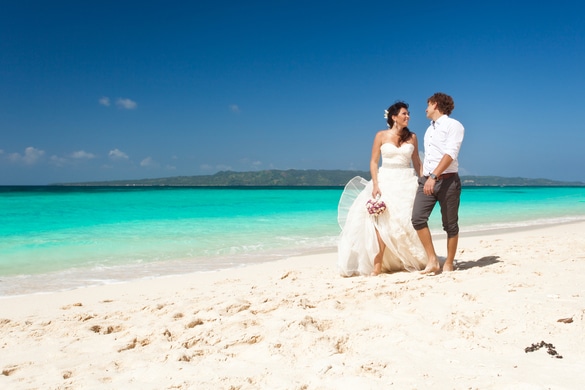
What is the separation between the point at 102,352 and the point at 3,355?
71 cm

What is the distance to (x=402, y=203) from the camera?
5.09 metres

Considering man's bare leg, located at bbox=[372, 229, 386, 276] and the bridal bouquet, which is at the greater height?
the bridal bouquet

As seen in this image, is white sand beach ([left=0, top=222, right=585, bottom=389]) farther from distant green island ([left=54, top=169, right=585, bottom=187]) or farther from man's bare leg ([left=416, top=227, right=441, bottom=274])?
distant green island ([left=54, top=169, right=585, bottom=187])

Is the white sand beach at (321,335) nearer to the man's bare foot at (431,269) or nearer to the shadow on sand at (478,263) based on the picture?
the man's bare foot at (431,269)

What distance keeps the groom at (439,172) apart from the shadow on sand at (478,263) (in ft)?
1.93

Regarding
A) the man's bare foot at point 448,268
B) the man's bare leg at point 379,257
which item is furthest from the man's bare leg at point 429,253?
the man's bare leg at point 379,257

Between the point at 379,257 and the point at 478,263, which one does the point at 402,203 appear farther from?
the point at 478,263

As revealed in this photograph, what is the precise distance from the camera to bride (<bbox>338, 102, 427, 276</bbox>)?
5.08 metres

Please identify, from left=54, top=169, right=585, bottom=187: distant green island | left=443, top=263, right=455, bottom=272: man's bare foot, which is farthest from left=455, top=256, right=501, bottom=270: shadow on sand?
left=54, top=169, right=585, bottom=187: distant green island

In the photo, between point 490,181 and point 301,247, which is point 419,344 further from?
point 490,181

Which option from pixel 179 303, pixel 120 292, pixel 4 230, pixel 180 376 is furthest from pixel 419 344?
pixel 4 230

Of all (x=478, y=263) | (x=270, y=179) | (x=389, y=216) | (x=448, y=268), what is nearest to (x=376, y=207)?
(x=389, y=216)

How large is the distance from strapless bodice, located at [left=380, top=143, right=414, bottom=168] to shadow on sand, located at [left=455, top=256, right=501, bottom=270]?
144cm

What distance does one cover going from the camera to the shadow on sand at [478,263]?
5.30 meters
